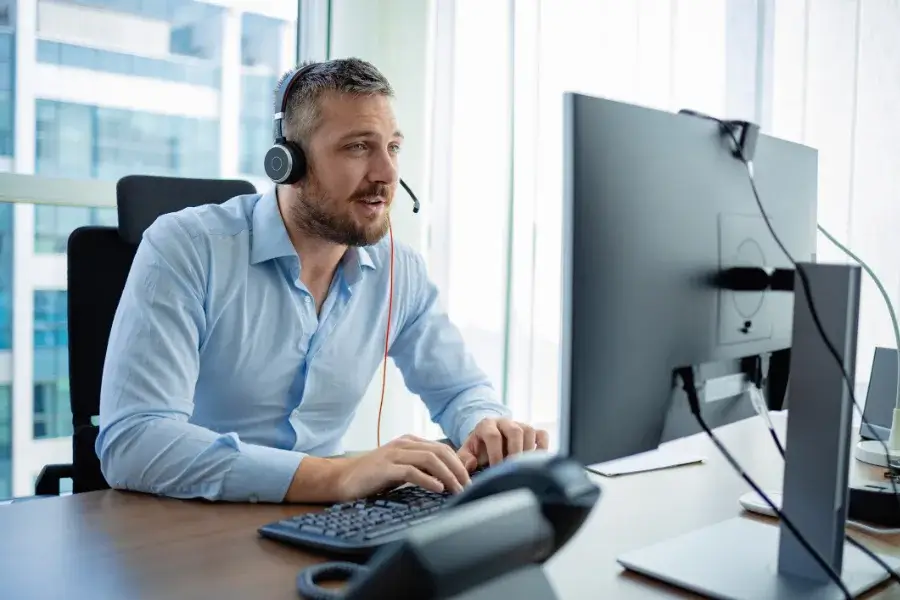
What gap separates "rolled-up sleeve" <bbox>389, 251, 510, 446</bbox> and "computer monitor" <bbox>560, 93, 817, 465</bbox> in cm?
57

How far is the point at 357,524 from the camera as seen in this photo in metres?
0.82

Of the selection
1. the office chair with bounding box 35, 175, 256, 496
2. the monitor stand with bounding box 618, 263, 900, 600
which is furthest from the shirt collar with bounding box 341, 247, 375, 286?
the monitor stand with bounding box 618, 263, 900, 600

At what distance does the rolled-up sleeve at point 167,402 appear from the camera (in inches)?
39.0

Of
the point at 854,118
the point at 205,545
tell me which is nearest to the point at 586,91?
the point at 854,118

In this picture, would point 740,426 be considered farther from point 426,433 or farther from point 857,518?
point 426,433

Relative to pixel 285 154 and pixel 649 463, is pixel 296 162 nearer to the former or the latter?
pixel 285 154

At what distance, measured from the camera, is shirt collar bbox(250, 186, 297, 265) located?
1352 millimetres

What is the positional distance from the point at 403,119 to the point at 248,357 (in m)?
1.48

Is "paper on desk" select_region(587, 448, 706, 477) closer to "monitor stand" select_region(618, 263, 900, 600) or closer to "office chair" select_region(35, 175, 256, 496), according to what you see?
"monitor stand" select_region(618, 263, 900, 600)

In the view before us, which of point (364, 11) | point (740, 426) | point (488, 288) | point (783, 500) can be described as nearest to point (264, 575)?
point (783, 500)

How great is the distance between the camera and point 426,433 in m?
2.69

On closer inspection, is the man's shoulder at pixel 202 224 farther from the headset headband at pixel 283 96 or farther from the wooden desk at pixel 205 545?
the wooden desk at pixel 205 545

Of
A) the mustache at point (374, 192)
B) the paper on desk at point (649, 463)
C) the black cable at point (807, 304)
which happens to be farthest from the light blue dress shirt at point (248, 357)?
the black cable at point (807, 304)

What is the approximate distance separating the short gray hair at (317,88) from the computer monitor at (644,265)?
2.50ft
